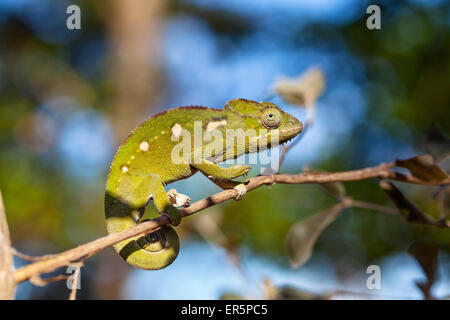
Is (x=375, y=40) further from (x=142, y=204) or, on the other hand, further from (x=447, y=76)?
(x=142, y=204)

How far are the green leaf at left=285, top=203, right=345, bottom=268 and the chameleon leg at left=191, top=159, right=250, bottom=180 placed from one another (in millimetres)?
621

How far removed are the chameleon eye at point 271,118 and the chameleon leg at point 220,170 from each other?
8.1 inches

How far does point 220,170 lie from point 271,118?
11.3 inches

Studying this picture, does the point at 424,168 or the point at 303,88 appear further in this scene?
the point at 303,88

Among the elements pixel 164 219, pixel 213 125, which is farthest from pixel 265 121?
pixel 164 219

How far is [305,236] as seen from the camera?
6.63 feet

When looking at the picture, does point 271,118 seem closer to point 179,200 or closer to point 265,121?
point 265,121

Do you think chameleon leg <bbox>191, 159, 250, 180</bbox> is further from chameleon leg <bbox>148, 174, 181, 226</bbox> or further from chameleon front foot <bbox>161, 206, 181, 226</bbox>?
chameleon front foot <bbox>161, 206, 181, 226</bbox>

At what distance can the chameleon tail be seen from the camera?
1454 millimetres

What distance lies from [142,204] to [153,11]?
881 centimetres

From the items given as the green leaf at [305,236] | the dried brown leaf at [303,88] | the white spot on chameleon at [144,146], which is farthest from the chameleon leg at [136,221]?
the dried brown leaf at [303,88]

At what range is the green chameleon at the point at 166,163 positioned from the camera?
1.48m
